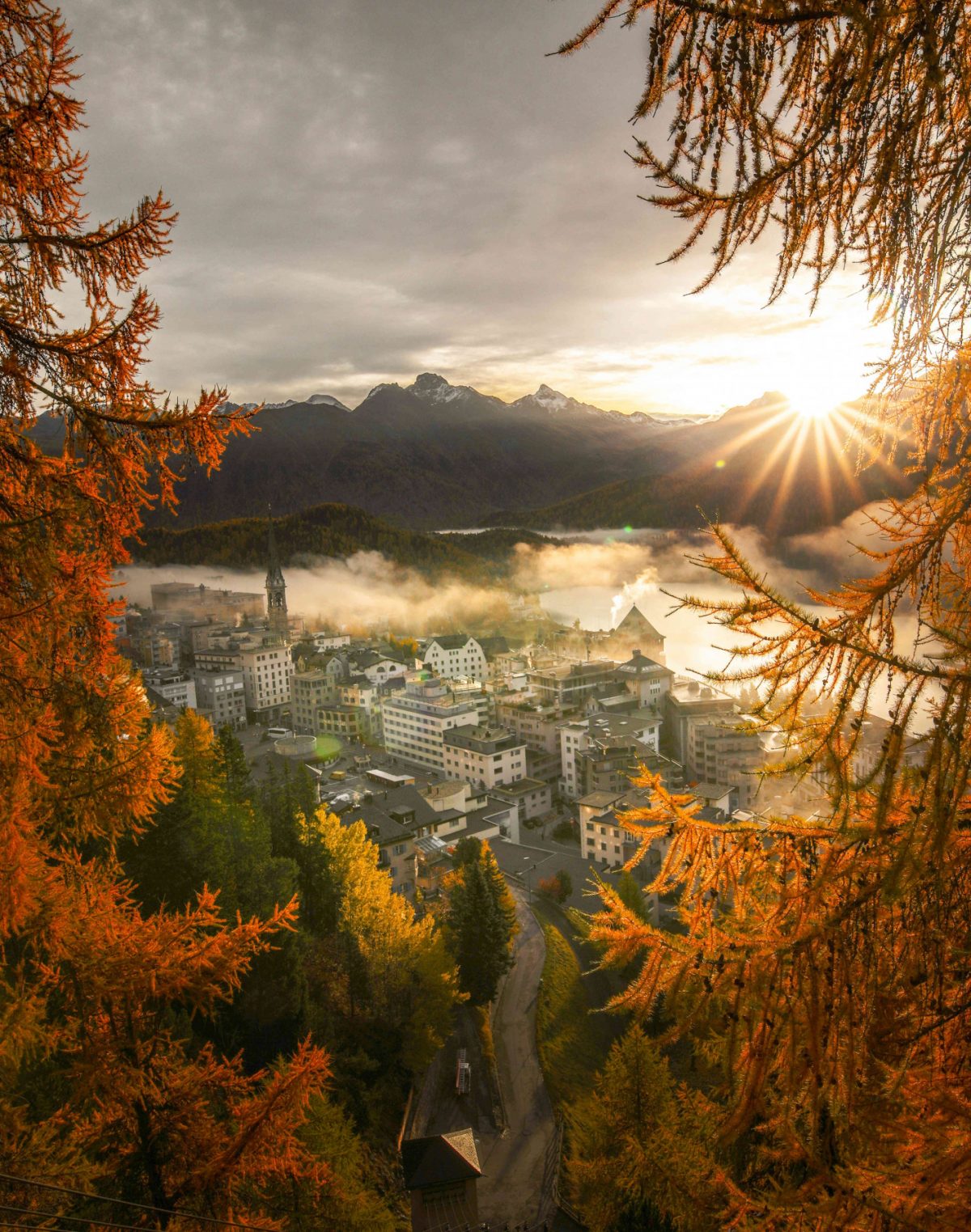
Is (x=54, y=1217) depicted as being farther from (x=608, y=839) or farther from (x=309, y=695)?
(x=309, y=695)

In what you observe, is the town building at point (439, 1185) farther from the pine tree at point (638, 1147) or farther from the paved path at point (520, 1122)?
the pine tree at point (638, 1147)

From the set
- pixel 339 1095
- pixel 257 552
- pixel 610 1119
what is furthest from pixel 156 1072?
pixel 257 552

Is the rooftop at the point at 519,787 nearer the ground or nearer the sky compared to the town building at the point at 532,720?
nearer the ground

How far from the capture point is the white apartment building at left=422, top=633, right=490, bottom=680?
5075cm

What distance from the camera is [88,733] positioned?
11.0 ft

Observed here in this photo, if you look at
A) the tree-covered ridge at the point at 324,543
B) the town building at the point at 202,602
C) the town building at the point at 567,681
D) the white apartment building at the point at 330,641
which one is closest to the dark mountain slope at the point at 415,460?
Answer: the tree-covered ridge at the point at 324,543

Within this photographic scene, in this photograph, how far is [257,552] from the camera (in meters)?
74.4

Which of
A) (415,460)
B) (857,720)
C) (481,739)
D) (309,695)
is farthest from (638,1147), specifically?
(415,460)

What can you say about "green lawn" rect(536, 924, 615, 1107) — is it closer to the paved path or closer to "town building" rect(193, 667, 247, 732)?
the paved path

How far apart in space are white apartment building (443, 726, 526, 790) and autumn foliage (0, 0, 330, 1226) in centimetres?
2554

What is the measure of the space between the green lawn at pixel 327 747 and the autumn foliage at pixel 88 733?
1155 inches

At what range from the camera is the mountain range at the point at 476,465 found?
91000mm

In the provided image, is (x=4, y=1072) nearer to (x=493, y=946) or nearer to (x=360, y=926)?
(x=360, y=926)

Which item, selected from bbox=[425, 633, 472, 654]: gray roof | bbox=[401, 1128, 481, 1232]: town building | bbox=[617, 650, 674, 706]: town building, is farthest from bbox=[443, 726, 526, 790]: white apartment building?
bbox=[425, 633, 472, 654]: gray roof
